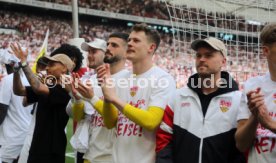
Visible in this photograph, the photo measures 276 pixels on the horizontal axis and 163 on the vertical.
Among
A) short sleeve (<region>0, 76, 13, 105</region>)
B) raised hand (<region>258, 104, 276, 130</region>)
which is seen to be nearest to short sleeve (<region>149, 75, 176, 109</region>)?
raised hand (<region>258, 104, 276, 130</region>)

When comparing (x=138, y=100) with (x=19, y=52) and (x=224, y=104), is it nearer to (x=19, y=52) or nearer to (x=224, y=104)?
(x=224, y=104)

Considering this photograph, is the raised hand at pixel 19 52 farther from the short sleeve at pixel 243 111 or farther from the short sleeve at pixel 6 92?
the short sleeve at pixel 243 111

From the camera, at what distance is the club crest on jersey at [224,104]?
2479 millimetres

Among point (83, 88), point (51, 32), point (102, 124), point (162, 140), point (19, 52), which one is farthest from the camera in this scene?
point (51, 32)

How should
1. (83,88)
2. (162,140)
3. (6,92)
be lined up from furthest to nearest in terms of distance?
1. (6,92)
2. (83,88)
3. (162,140)

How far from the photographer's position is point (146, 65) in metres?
3.01

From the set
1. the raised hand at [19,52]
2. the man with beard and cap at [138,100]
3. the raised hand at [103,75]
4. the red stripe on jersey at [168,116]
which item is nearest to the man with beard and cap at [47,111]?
the raised hand at [19,52]

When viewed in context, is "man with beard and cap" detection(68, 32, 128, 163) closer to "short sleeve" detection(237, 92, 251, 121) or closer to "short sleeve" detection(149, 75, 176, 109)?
"short sleeve" detection(149, 75, 176, 109)

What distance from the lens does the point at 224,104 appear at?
2.49 meters

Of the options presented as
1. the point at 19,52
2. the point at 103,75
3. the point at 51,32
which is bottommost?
the point at 103,75

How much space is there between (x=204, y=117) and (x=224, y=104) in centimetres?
15

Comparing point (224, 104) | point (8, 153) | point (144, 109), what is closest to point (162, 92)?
point (144, 109)

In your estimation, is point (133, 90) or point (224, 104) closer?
point (224, 104)

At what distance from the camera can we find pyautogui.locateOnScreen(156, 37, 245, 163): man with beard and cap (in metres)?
2.44
